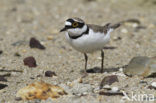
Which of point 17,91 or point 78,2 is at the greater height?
point 78,2

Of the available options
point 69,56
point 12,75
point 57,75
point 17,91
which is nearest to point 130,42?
point 69,56

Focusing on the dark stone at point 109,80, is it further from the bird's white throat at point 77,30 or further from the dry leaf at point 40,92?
the bird's white throat at point 77,30

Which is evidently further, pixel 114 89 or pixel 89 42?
pixel 89 42

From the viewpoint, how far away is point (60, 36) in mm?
6859

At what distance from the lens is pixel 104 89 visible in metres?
3.78

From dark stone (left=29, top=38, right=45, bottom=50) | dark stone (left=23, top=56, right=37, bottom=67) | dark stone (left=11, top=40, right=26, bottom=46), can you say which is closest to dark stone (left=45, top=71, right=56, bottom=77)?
dark stone (left=23, top=56, right=37, bottom=67)

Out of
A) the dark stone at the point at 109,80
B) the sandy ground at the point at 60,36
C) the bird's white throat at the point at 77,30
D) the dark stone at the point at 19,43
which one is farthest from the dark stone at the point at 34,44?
the dark stone at the point at 109,80

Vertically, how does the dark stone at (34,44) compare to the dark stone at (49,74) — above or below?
above

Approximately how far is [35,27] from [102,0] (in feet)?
8.19

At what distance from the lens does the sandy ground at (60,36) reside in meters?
4.60

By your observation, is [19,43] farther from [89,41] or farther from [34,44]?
[89,41]

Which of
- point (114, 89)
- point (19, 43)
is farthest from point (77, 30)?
point (19, 43)

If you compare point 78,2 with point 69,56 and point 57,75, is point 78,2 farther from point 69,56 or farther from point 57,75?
point 57,75

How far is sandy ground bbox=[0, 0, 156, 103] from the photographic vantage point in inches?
181
